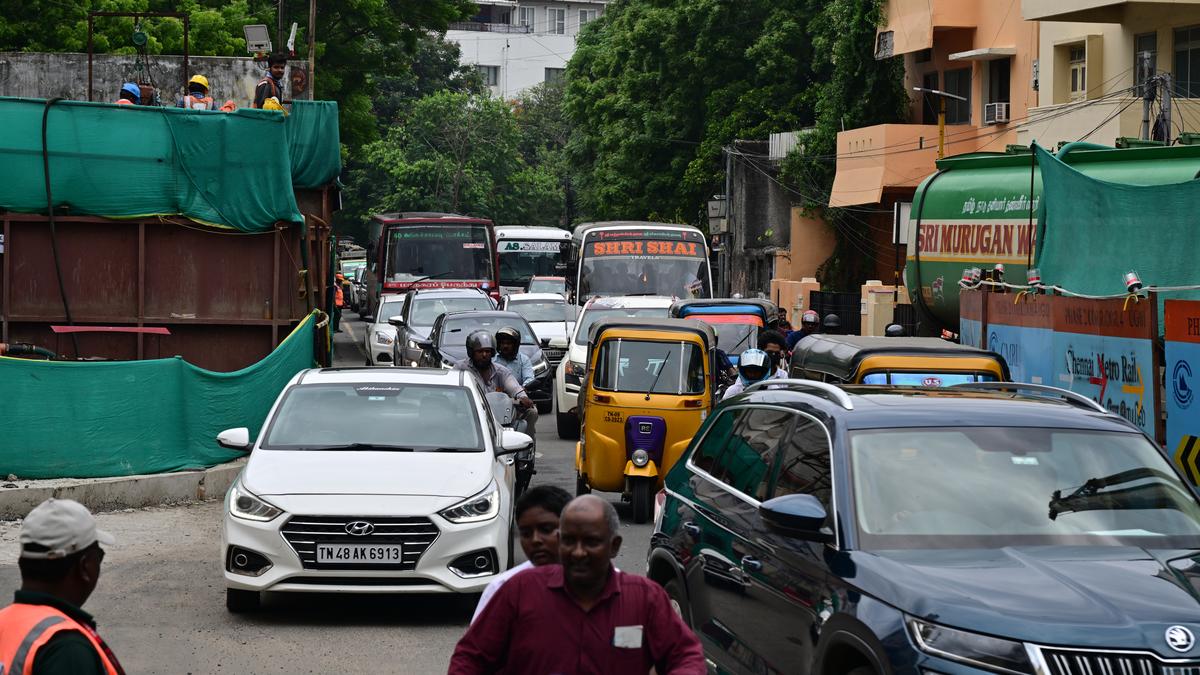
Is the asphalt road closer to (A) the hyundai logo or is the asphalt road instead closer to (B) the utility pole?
(A) the hyundai logo

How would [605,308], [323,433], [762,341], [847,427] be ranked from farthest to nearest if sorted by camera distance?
1. [605,308]
2. [762,341]
3. [323,433]
4. [847,427]

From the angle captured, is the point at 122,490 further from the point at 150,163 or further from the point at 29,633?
the point at 29,633

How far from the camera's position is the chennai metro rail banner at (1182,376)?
9.97 metres

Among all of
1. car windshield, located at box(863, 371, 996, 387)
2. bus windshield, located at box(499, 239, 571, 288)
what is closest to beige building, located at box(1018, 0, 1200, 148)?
car windshield, located at box(863, 371, 996, 387)

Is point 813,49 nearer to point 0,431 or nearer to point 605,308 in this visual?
point 605,308

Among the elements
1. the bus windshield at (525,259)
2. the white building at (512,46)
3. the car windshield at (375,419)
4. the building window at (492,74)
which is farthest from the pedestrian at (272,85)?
the building window at (492,74)

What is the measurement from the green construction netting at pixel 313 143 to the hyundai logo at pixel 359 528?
923 cm

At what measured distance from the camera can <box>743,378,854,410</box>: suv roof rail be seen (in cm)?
662

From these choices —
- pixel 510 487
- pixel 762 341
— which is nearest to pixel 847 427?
pixel 510 487

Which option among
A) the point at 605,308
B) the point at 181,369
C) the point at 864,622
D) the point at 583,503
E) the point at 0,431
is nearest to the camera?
the point at 583,503

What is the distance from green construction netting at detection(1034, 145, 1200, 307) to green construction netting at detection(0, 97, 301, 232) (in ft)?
26.1

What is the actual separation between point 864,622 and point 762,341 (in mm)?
10681

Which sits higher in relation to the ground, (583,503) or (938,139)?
(938,139)

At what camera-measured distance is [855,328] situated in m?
36.8
